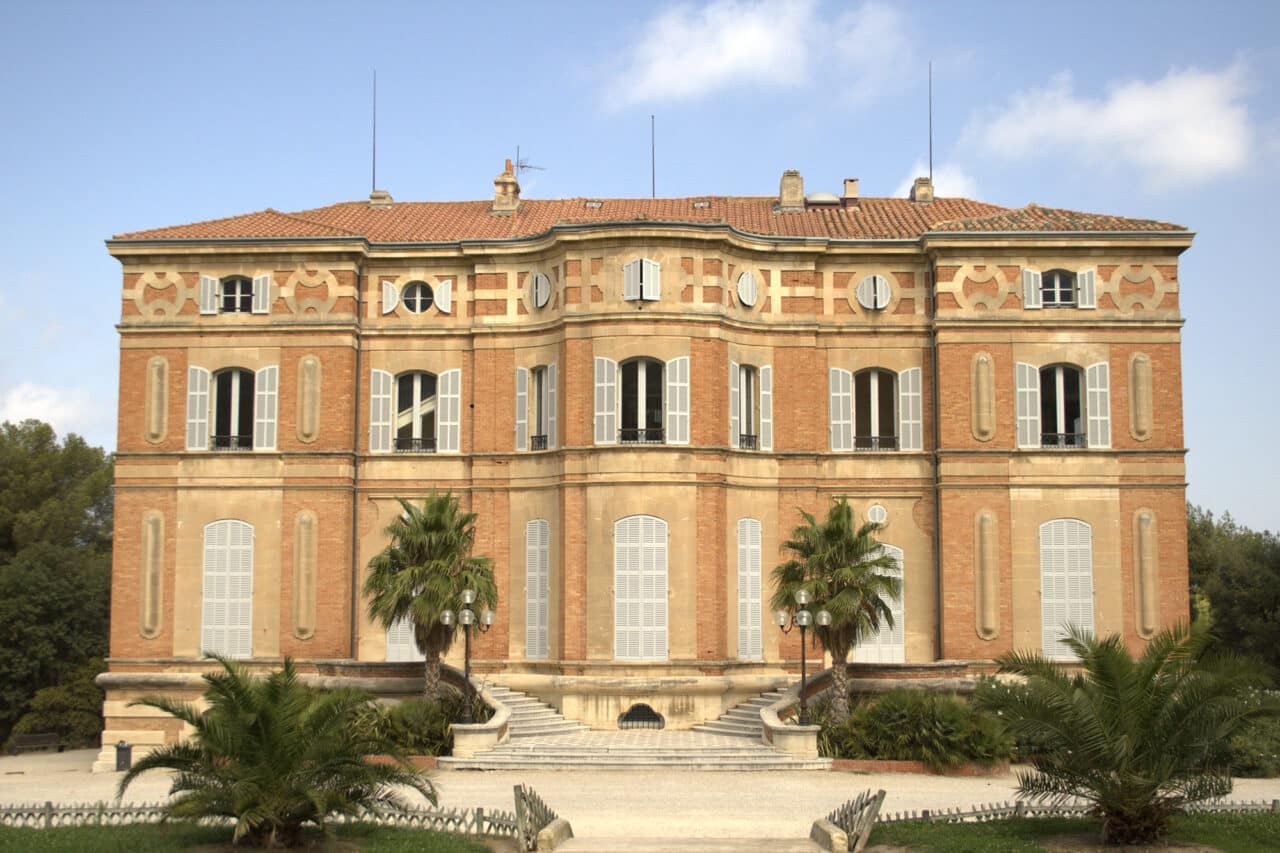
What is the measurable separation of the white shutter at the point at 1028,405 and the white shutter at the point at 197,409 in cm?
1957

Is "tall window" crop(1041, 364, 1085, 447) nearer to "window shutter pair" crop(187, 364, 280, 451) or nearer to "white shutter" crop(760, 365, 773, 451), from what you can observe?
"white shutter" crop(760, 365, 773, 451)

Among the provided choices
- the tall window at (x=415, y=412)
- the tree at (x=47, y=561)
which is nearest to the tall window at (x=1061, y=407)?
the tall window at (x=415, y=412)

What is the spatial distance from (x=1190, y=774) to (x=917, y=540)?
16.3 m

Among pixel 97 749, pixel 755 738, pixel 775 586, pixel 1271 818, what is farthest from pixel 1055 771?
pixel 97 749

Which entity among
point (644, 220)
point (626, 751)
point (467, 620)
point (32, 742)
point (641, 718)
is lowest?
point (32, 742)

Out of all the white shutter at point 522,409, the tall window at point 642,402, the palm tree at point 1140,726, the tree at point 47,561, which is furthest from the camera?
the tree at point 47,561

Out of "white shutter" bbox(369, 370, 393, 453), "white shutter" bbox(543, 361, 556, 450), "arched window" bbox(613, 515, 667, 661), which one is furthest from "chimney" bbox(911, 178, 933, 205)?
"white shutter" bbox(369, 370, 393, 453)

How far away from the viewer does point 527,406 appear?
33.6 metres

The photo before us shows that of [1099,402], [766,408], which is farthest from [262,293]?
[1099,402]

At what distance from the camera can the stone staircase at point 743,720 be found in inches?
1145

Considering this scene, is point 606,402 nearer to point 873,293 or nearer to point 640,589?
point 640,589

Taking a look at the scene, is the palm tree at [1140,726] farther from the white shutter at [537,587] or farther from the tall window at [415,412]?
the tall window at [415,412]

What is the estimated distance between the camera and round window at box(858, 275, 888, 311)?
34.1 metres

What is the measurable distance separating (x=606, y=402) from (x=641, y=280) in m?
2.95
